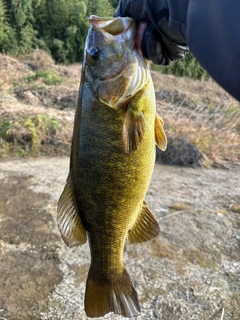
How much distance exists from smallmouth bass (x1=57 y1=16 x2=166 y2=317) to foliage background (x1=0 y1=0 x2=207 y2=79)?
18803mm

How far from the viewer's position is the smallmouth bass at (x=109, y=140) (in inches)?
66.1

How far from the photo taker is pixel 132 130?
166 centimetres

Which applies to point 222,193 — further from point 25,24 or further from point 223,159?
point 25,24

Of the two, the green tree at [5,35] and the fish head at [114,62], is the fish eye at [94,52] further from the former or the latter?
the green tree at [5,35]

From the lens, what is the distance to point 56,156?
7387mm

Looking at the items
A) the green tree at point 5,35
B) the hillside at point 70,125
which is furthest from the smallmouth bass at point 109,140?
the green tree at point 5,35

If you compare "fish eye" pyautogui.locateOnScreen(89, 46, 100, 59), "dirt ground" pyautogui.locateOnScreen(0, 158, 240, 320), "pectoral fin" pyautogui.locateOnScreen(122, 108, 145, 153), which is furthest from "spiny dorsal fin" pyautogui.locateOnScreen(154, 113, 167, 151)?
"dirt ground" pyautogui.locateOnScreen(0, 158, 240, 320)

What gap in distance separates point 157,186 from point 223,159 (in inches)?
87.5

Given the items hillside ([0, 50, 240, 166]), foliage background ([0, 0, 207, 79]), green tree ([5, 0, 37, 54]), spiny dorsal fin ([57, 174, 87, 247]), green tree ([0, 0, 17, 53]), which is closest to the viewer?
spiny dorsal fin ([57, 174, 87, 247])

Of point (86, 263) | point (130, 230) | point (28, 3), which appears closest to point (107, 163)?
point (130, 230)

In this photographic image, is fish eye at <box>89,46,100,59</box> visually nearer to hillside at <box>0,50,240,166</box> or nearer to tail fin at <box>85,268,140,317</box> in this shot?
tail fin at <box>85,268,140,317</box>

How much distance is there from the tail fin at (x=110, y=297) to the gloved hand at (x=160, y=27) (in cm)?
116

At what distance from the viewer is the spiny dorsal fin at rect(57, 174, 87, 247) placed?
1.82 metres

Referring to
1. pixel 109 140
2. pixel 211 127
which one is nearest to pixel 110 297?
pixel 109 140
